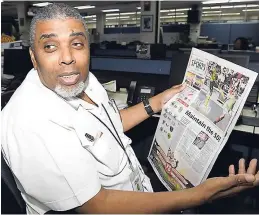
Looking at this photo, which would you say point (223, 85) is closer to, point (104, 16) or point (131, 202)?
point (131, 202)

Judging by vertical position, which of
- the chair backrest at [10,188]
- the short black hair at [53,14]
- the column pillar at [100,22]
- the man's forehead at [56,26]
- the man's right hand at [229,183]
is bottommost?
the chair backrest at [10,188]

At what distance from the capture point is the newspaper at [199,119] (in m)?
0.90

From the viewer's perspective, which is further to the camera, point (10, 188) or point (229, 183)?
point (10, 188)

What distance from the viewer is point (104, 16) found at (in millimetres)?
15344

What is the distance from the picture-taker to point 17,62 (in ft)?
10.3

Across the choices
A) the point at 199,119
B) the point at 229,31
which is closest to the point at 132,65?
the point at 199,119

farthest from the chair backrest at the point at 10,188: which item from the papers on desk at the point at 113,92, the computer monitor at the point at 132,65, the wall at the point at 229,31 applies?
the wall at the point at 229,31

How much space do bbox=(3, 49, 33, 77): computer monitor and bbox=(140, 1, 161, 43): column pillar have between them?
16.3 ft

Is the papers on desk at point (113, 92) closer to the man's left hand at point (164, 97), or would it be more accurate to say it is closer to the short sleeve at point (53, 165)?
the man's left hand at point (164, 97)

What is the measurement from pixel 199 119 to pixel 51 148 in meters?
0.57

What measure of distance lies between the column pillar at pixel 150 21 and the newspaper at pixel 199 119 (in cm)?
661

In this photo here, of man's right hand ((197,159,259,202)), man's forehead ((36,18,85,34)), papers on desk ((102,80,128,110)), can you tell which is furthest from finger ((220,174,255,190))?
papers on desk ((102,80,128,110))

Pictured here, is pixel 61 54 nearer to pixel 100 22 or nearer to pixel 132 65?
pixel 132 65

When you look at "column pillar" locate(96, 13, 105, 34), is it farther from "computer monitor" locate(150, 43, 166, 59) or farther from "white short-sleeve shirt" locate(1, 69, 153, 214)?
"white short-sleeve shirt" locate(1, 69, 153, 214)
